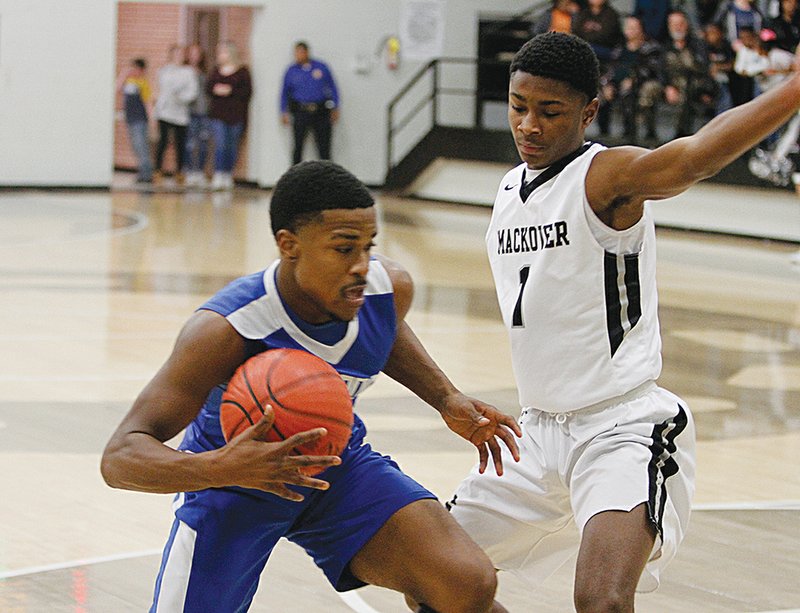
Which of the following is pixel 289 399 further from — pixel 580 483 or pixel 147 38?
pixel 147 38

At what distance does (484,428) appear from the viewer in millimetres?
3980

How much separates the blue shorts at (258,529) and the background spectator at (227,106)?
18565 mm

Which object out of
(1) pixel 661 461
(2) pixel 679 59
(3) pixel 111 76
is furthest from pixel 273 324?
(3) pixel 111 76

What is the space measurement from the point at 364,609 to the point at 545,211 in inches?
62.9

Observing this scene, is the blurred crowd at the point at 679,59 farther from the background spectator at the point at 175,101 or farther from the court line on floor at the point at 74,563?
the court line on floor at the point at 74,563

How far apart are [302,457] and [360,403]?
4876 millimetres

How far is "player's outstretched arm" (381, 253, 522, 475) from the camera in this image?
3.96 m

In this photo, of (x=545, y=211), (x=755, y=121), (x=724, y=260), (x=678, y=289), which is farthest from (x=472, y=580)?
(x=724, y=260)

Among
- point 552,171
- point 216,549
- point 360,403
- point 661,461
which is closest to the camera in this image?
point 216,549

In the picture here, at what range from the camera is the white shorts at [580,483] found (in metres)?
3.69

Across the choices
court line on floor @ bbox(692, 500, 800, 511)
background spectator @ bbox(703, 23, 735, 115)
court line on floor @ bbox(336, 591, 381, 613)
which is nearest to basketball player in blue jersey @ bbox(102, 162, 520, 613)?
court line on floor @ bbox(336, 591, 381, 613)

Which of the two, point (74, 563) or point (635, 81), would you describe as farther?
point (635, 81)

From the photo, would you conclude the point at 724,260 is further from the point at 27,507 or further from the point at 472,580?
the point at 472,580

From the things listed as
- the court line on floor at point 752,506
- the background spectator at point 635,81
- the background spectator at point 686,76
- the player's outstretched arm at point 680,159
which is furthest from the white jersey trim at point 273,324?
the background spectator at point 635,81
